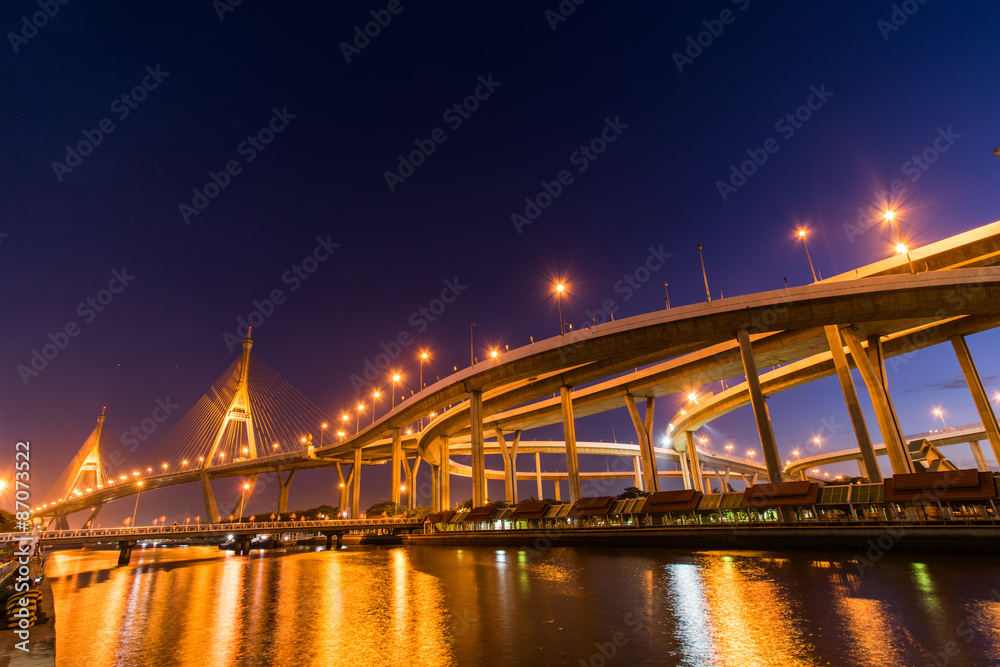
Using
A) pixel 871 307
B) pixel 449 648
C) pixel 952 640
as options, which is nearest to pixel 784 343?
pixel 871 307

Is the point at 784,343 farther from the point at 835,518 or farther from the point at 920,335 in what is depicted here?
the point at 835,518

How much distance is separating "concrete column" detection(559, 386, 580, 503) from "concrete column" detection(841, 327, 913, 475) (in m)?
28.6

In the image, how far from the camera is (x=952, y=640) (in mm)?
8453

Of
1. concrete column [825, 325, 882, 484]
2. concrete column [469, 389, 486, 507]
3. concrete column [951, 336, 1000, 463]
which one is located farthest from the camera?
concrete column [469, 389, 486, 507]

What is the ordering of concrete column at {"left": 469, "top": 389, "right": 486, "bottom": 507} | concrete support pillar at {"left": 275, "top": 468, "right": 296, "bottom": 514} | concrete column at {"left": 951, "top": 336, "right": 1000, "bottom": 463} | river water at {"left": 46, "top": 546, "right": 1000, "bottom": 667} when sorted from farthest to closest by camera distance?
1. concrete support pillar at {"left": 275, "top": 468, "right": 296, "bottom": 514}
2. concrete column at {"left": 469, "top": 389, "right": 486, "bottom": 507}
3. concrete column at {"left": 951, "top": 336, "right": 1000, "bottom": 463}
4. river water at {"left": 46, "top": 546, "right": 1000, "bottom": 667}

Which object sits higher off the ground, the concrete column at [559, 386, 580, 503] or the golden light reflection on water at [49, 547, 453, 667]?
the concrete column at [559, 386, 580, 503]

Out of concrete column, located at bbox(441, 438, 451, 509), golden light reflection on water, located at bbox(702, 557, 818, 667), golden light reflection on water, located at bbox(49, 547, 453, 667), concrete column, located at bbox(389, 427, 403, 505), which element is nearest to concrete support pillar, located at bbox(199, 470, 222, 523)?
concrete column, located at bbox(389, 427, 403, 505)

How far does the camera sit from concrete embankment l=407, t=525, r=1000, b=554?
2150cm

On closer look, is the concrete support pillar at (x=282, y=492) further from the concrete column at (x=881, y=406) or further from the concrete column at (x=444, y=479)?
the concrete column at (x=881, y=406)

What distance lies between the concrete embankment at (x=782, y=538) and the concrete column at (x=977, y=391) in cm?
3449

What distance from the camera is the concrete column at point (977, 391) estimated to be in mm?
45375

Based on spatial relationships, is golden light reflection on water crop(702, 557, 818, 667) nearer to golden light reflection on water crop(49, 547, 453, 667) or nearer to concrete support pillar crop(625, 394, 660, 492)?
golden light reflection on water crop(49, 547, 453, 667)

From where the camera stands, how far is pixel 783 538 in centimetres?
2669

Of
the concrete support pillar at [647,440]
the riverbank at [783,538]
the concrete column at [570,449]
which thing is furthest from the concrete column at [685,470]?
the riverbank at [783,538]
